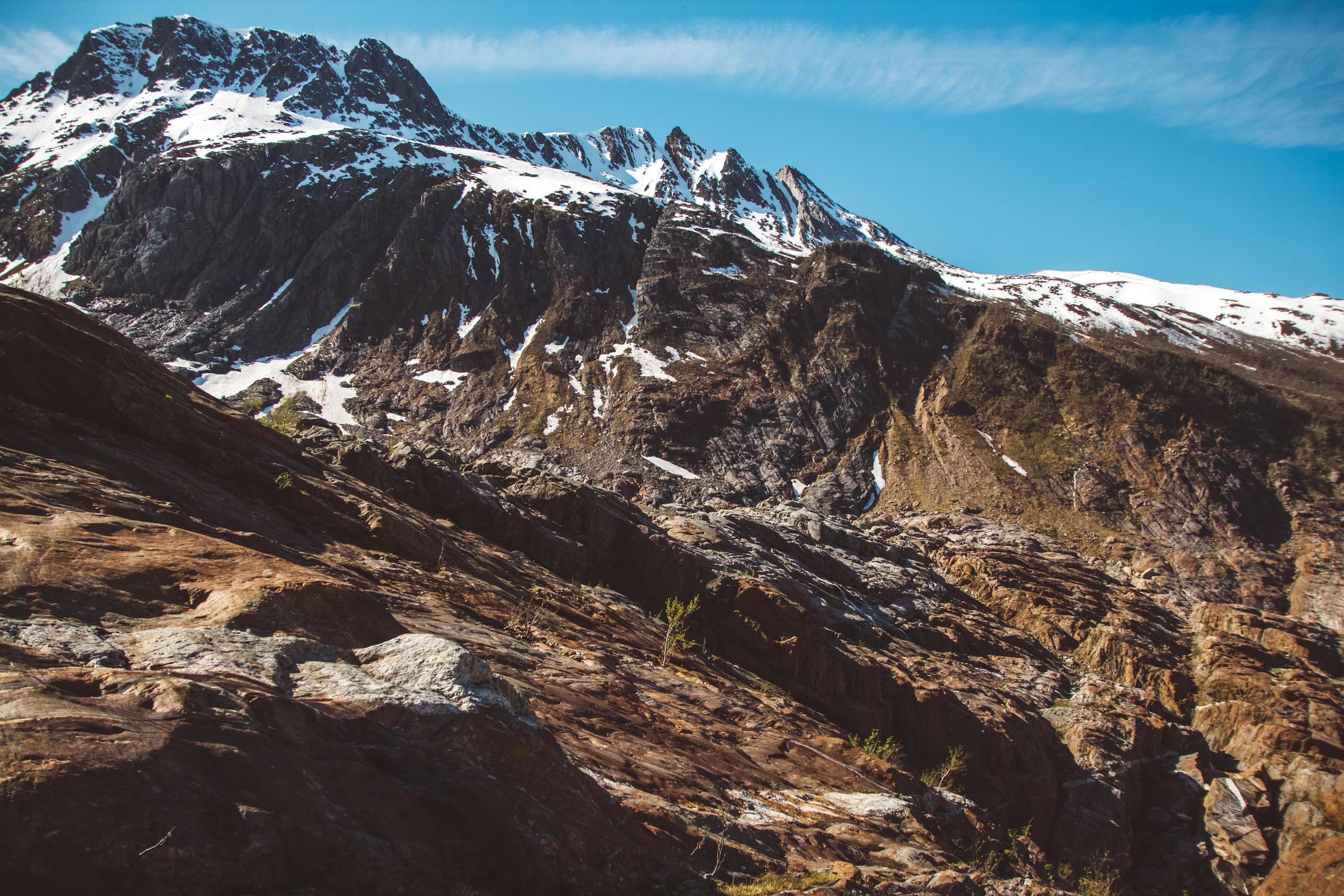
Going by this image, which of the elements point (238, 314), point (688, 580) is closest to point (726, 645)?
point (688, 580)

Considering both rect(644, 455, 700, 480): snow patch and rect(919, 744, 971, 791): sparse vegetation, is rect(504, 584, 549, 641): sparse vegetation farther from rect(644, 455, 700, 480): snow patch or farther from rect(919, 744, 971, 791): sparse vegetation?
rect(644, 455, 700, 480): snow patch

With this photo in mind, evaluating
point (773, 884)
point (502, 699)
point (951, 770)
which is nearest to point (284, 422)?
point (502, 699)

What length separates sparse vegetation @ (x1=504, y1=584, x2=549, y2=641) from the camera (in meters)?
18.5

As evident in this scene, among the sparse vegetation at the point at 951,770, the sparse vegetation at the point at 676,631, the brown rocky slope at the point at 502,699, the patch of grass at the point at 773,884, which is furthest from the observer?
the sparse vegetation at the point at 951,770

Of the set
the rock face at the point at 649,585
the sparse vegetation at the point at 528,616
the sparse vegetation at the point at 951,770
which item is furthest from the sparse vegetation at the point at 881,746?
→ the sparse vegetation at the point at 528,616

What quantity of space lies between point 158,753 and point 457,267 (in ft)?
461

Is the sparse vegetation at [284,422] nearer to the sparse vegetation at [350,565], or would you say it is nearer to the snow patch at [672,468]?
the sparse vegetation at [350,565]

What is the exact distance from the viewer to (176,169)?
5556 inches

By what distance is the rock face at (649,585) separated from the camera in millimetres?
6539

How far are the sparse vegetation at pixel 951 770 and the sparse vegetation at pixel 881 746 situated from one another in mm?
1331

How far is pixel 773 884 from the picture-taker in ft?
28.9

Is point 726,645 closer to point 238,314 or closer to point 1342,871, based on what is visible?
point 1342,871

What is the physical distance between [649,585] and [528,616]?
13.3 meters

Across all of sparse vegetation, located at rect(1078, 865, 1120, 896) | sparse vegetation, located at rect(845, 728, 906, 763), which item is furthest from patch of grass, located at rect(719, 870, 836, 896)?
sparse vegetation, located at rect(1078, 865, 1120, 896)
